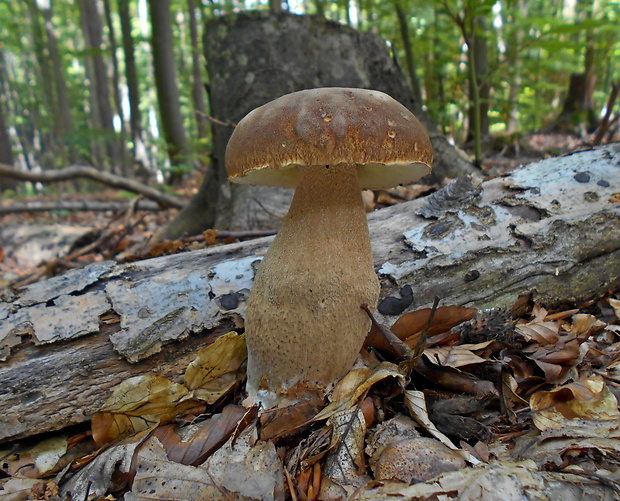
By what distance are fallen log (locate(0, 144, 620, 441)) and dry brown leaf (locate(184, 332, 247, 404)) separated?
0.09 metres

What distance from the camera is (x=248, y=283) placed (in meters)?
2.13

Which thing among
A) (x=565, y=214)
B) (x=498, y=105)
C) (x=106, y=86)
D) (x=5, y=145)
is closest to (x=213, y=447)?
(x=565, y=214)

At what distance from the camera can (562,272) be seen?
220cm

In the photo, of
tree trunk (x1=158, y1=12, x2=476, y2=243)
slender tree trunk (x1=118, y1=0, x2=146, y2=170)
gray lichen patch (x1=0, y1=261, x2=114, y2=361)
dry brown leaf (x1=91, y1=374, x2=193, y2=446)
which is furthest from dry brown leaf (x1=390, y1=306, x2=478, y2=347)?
slender tree trunk (x1=118, y1=0, x2=146, y2=170)

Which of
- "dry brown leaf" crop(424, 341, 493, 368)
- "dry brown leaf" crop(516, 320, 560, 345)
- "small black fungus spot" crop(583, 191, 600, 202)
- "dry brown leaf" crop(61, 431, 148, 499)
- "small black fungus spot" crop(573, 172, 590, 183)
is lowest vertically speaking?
"dry brown leaf" crop(61, 431, 148, 499)

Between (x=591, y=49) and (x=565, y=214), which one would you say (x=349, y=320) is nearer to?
(x=565, y=214)

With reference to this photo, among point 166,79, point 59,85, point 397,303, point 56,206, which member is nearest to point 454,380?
point 397,303

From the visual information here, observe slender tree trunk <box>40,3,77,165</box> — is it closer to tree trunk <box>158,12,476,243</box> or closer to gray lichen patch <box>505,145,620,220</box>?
tree trunk <box>158,12,476,243</box>

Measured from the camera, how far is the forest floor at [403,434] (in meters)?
1.29

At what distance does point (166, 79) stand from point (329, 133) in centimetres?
775

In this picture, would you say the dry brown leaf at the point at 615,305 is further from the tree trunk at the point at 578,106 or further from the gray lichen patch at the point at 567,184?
the tree trunk at the point at 578,106

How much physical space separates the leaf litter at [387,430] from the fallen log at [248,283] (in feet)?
0.50

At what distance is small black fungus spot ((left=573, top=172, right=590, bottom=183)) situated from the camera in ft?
8.10

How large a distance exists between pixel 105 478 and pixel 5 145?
1509 cm
